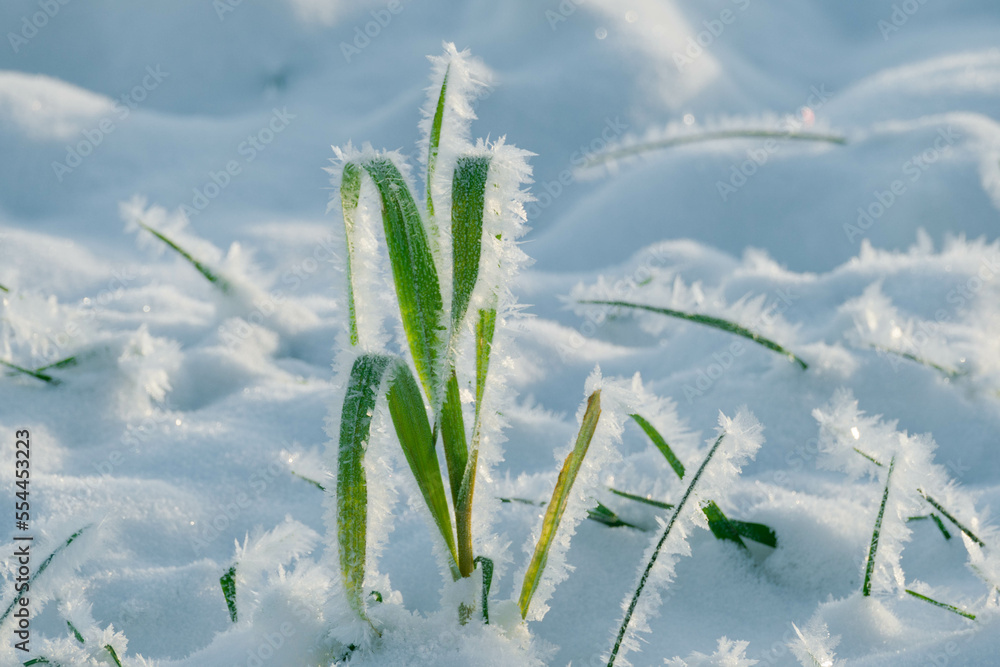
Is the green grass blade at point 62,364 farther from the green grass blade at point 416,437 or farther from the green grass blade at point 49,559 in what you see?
the green grass blade at point 416,437

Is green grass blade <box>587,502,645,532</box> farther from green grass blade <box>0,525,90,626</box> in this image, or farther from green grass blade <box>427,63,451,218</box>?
green grass blade <box>0,525,90,626</box>

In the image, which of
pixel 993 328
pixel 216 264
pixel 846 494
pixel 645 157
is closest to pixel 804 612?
pixel 846 494

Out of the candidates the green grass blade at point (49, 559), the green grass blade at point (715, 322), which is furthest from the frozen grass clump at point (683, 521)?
the green grass blade at point (49, 559)

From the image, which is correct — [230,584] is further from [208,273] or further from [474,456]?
[208,273]

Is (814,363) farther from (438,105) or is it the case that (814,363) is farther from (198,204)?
(198,204)

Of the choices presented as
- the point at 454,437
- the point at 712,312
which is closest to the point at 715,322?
A: the point at 712,312

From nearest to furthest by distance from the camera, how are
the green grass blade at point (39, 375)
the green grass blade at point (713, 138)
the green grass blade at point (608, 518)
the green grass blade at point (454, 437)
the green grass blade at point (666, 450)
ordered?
the green grass blade at point (454, 437) < the green grass blade at point (666, 450) < the green grass blade at point (608, 518) < the green grass blade at point (39, 375) < the green grass blade at point (713, 138)

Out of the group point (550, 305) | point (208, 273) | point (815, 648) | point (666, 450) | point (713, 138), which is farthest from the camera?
point (713, 138)
